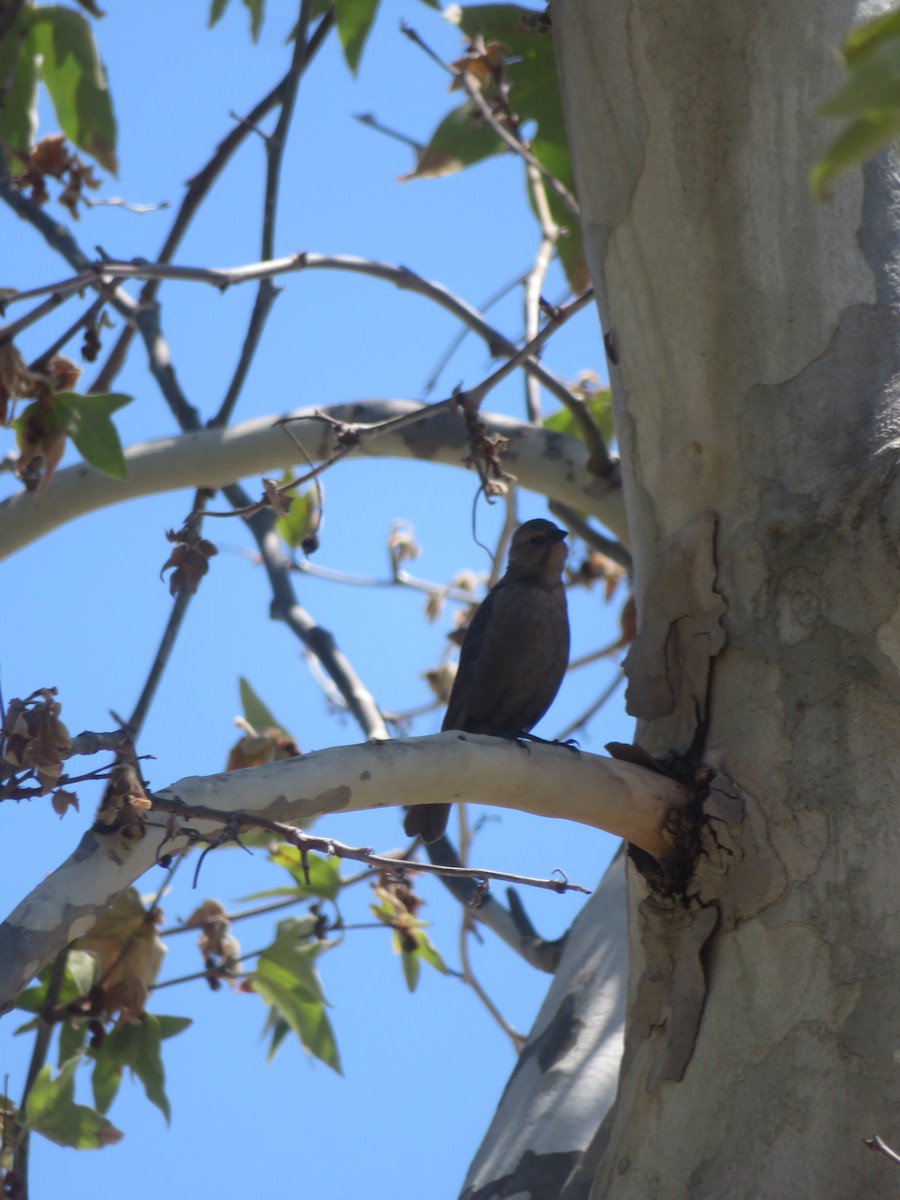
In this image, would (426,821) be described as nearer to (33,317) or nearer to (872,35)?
(33,317)

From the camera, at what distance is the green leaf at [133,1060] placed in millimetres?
3379

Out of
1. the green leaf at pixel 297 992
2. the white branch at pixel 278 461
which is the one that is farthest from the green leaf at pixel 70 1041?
the white branch at pixel 278 461

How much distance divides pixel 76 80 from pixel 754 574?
338cm

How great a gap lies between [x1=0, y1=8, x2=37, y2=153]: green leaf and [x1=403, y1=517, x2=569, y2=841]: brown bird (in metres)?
2.51

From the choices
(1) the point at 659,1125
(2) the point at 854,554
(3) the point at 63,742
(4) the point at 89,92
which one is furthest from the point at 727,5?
(4) the point at 89,92

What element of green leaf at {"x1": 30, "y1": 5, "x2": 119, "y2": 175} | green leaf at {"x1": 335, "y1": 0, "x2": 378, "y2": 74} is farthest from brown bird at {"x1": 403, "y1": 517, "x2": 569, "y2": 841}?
green leaf at {"x1": 30, "y1": 5, "x2": 119, "y2": 175}

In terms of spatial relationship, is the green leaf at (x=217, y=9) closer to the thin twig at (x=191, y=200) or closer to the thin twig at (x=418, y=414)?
the thin twig at (x=191, y=200)

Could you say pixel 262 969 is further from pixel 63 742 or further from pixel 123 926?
pixel 63 742

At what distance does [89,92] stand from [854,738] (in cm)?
365

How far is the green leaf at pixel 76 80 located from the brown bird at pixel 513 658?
2167 millimetres

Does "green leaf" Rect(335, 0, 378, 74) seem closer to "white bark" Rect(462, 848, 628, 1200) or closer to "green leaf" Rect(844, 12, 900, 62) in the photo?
"white bark" Rect(462, 848, 628, 1200)

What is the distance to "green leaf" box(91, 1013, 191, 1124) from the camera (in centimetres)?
338

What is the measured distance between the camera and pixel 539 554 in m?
5.19

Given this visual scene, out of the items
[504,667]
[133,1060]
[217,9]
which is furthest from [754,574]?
[217,9]
